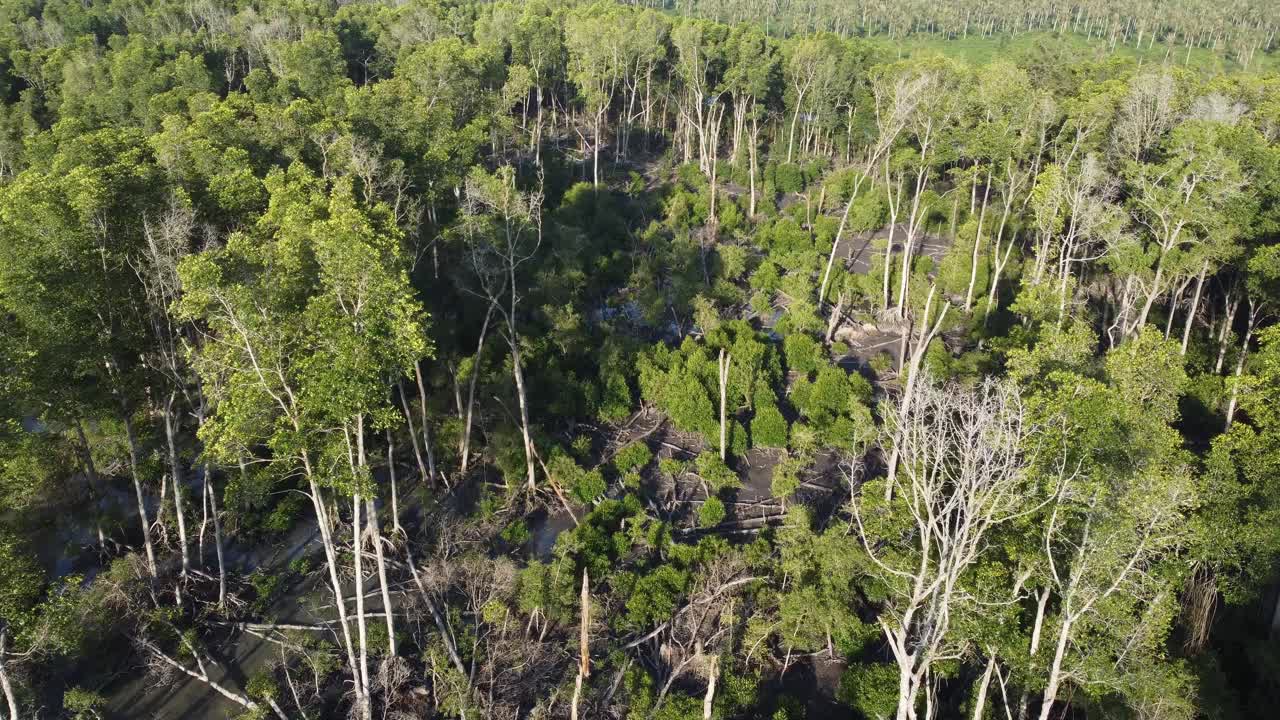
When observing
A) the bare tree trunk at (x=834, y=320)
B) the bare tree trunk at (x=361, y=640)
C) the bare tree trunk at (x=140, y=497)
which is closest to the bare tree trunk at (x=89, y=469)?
the bare tree trunk at (x=140, y=497)

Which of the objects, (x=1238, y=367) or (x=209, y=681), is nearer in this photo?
(x=209, y=681)

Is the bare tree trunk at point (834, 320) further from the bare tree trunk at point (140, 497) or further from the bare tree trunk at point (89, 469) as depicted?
the bare tree trunk at point (89, 469)

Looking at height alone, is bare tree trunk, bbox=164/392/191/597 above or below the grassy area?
below

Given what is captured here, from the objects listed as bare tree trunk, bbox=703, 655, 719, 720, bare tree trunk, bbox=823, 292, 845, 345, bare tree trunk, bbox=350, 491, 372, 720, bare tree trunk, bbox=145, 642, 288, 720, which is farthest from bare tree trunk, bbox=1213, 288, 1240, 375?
bare tree trunk, bbox=145, 642, 288, 720

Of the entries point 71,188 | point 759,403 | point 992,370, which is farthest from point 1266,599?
point 71,188

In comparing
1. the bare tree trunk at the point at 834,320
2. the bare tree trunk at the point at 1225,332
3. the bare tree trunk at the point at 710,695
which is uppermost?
the bare tree trunk at the point at 1225,332

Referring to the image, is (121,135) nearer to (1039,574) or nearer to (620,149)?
(1039,574)

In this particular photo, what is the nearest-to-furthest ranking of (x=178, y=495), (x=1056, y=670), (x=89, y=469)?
(x=1056, y=670) < (x=178, y=495) < (x=89, y=469)

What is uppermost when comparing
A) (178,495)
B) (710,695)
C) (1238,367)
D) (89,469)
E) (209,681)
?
(1238,367)

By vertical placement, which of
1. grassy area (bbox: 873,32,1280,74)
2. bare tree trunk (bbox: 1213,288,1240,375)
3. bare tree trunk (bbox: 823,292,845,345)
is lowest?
bare tree trunk (bbox: 823,292,845,345)

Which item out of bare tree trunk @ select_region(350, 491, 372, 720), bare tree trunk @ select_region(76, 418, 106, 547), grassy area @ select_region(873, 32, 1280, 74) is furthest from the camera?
grassy area @ select_region(873, 32, 1280, 74)

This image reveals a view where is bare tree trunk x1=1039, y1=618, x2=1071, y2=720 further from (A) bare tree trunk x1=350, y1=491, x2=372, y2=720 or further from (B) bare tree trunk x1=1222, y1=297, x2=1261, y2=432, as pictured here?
(A) bare tree trunk x1=350, y1=491, x2=372, y2=720

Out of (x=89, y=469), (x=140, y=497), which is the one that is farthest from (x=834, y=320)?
(x=89, y=469)

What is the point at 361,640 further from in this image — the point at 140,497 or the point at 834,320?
the point at 834,320
